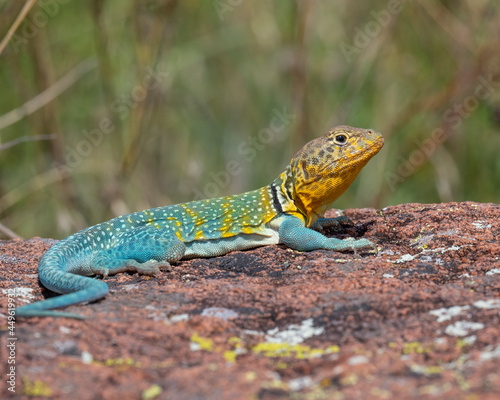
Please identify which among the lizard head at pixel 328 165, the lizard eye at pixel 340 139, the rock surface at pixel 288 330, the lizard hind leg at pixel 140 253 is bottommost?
the rock surface at pixel 288 330

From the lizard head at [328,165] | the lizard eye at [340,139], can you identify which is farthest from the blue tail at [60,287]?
the lizard eye at [340,139]

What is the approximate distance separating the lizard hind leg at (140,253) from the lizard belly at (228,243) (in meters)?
0.13

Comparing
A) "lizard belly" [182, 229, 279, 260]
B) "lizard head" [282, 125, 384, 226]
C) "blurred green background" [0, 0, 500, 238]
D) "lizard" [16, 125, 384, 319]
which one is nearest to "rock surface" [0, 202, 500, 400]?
"lizard" [16, 125, 384, 319]

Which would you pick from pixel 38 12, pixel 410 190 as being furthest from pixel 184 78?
pixel 410 190

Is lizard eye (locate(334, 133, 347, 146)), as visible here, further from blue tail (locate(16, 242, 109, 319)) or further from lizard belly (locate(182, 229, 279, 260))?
blue tail (locate(16, 242, 109, 319))

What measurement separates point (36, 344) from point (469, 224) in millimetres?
2753

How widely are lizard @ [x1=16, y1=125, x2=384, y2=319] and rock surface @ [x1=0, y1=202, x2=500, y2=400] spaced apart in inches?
8.1

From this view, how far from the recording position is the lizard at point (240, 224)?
12.9 feet

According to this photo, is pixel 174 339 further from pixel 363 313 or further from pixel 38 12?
pixel 38 12

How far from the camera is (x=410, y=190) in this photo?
296 inches

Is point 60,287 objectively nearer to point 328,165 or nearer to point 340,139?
point 328,165

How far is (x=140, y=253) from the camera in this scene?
157 inches

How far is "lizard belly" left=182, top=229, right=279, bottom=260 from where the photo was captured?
4273 millimetres

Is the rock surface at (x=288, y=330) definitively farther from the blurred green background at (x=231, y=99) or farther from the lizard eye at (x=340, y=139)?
the blurred green background at (x=231, y=99)
